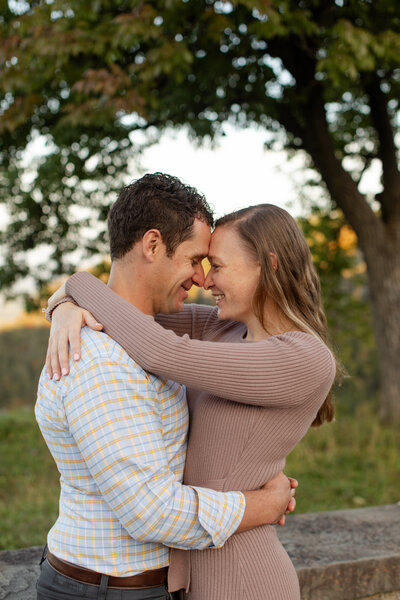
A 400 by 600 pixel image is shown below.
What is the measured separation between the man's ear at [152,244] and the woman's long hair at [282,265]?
0.32m

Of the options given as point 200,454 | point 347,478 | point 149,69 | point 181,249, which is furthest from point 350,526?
point 149,69

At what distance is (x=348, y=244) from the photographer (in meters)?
11.4

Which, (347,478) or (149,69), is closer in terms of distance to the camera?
(149,69)

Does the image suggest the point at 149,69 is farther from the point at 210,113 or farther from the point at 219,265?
the point at 219,265

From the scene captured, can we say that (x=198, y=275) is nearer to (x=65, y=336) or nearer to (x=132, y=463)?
(x=65, y=336)

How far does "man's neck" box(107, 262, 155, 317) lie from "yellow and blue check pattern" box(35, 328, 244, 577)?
0.26 m

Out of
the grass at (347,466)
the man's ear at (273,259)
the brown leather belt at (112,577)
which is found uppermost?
the man's ear at (273,259)

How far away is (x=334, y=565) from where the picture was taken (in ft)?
8.71

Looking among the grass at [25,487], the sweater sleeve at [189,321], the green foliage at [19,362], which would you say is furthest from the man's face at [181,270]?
the green foliage at [19,362]

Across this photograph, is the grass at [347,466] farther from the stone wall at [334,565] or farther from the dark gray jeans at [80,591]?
the dark gray jeans at [80,591]

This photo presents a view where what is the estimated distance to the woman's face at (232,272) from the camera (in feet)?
6.98

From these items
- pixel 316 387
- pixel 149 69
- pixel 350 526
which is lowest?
pixel 350 526

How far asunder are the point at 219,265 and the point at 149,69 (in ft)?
14.9

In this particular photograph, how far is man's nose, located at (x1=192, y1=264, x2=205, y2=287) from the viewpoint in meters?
2.14
